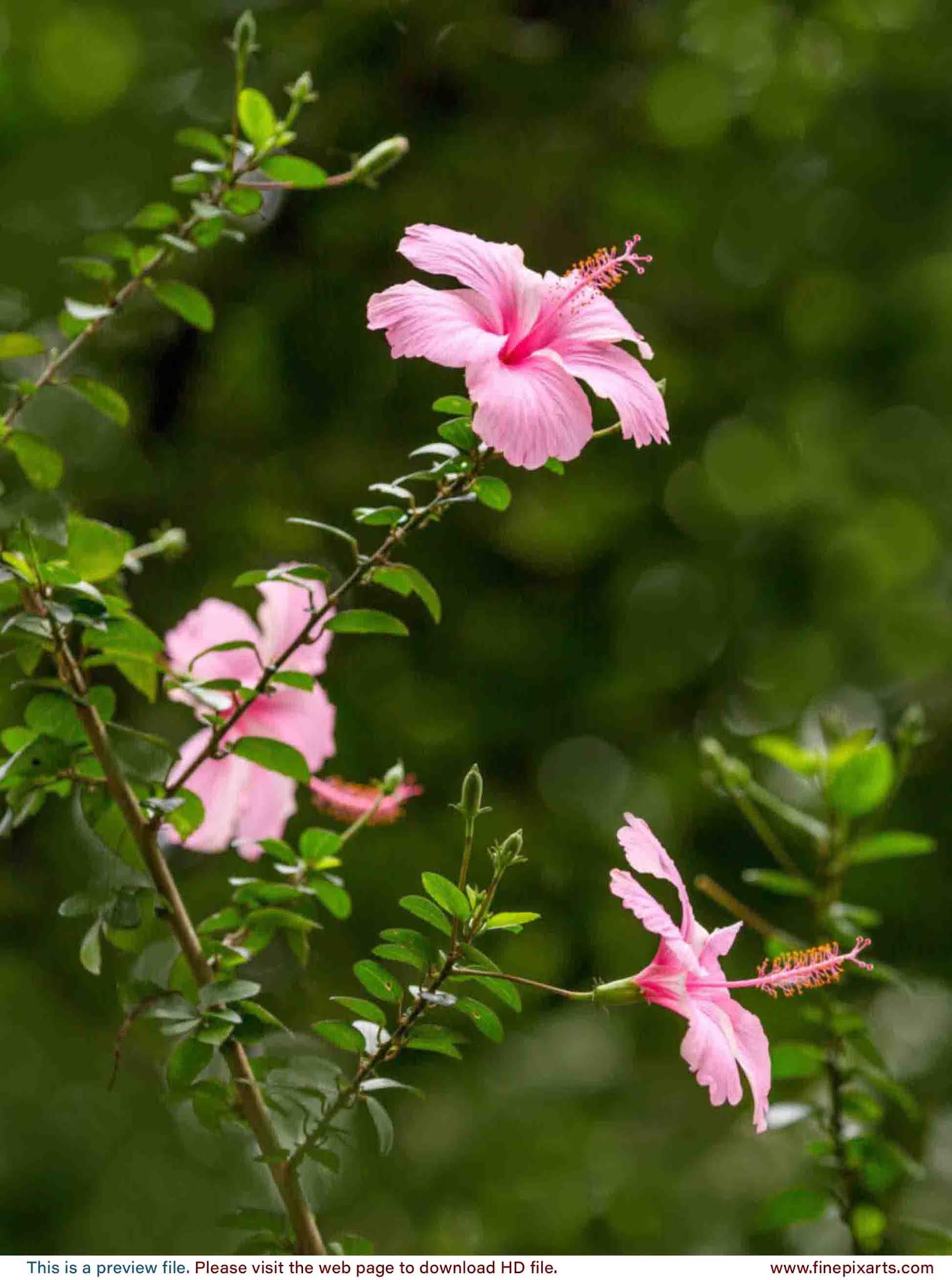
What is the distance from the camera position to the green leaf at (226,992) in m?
0.55

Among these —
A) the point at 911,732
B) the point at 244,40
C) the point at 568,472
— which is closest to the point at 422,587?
the point at 244,40

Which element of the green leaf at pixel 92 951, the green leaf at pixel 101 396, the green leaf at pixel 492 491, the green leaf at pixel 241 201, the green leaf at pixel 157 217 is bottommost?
the green leaf at pixel 92 951

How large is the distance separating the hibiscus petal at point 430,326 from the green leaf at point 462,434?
0.04m

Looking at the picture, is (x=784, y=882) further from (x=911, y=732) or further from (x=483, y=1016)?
(x=483, y=1016)

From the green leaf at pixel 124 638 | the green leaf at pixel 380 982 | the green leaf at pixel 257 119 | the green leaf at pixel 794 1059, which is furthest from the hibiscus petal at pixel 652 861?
the green leaf at pixel 257 119

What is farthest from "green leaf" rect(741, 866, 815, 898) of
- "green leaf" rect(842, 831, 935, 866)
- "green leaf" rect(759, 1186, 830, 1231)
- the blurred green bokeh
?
the blurred green bokeh

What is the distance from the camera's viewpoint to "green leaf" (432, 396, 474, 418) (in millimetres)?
574

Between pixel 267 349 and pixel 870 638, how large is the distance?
835 millimetres

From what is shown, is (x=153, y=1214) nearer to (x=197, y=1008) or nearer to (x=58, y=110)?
(x=197, y=1008)

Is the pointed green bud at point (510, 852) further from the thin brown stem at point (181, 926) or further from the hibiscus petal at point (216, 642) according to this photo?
the hibiscus petal at point (216, 642)

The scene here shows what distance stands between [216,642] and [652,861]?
32 centimetres

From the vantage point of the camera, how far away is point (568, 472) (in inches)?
67.0
